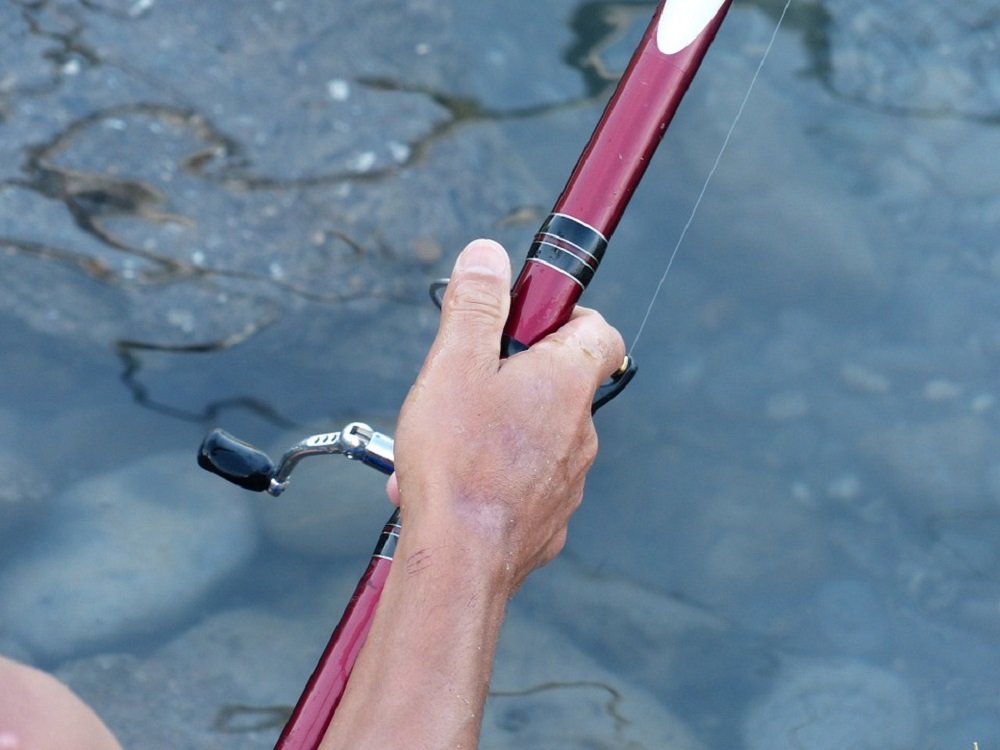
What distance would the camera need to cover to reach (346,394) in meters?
2.44

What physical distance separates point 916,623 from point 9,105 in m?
2.30

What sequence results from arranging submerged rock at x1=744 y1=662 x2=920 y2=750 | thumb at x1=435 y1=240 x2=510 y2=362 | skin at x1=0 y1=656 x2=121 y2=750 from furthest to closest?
submerged rock at x1=744 y1=662 x2=920 y2=750, thumb at x1=435 y1=240 x2=510 y2=362, skin at x1=0 y1=656 x2=121 y2=750

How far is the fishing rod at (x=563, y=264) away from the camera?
4.44 feet

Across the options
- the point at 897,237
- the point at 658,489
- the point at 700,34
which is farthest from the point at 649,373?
the point at 700,34

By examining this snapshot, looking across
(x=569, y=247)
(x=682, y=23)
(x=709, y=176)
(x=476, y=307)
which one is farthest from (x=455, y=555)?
(x=709, y=176)

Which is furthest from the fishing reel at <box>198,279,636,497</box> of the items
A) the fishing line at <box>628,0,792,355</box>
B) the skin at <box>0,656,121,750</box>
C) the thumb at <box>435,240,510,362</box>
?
the fishing line at <box>628,0,792,355</box>

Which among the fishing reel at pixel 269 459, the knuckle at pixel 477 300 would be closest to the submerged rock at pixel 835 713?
the fishing reel at pixel 269 459

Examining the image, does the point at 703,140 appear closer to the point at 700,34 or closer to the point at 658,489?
the point at 658,489

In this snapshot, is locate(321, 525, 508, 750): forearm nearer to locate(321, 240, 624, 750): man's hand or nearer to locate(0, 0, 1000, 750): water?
locate(321, 240, 624, 750): man's hand

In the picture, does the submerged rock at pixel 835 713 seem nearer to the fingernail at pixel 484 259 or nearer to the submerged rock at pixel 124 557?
the submerged rock at pixel 124 557

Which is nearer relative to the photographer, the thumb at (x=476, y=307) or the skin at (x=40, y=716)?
the skin at (x=40, y=716)

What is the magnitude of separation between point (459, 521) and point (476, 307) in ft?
0.85

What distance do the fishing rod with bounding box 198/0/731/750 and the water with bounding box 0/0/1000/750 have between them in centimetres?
90

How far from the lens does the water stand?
2252 millimetres
